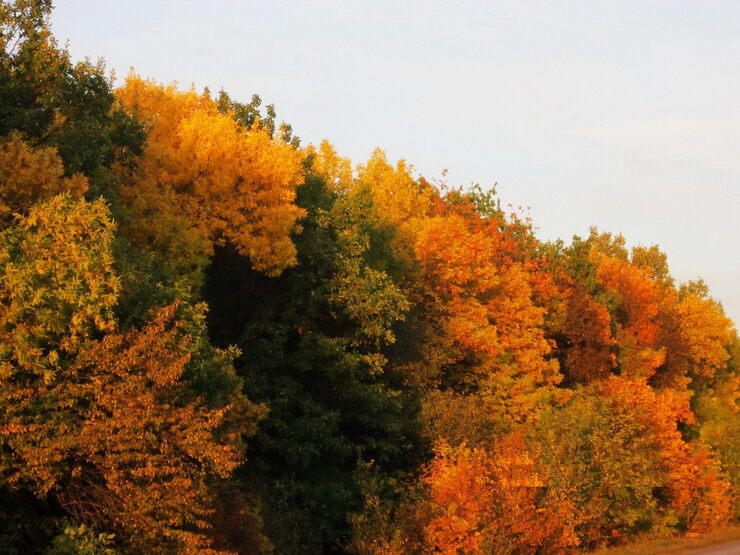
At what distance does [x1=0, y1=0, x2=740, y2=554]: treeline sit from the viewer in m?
19.0

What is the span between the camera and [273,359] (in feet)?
114

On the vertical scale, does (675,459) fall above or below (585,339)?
below

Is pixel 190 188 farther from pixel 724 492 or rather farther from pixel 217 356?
pixel 724 492

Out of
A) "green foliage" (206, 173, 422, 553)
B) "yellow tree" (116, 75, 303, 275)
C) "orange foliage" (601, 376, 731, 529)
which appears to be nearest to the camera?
"yellow tree" (116, 75, 303, 275)

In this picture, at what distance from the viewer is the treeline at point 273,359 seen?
19.0m

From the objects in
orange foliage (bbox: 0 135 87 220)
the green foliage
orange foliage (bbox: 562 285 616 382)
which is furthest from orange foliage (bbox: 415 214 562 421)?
orange foliage (bbox: 0 135 87 220)

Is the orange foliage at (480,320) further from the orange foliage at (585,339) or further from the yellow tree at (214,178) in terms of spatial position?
the yellow tree at (214,178)

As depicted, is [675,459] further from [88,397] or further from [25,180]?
[25,180]

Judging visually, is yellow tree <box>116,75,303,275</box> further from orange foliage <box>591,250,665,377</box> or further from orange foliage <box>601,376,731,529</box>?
orange foliage <box>591,250,665,377</box>

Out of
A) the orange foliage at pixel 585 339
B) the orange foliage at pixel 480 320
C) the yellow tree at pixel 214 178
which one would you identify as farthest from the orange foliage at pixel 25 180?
the orange foliage at pixel 585 339

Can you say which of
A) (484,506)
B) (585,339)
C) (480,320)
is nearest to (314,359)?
(484,506)

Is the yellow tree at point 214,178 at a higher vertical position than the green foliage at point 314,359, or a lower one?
higher

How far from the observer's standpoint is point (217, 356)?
24.7m

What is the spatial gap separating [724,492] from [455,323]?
A: 2815cm
